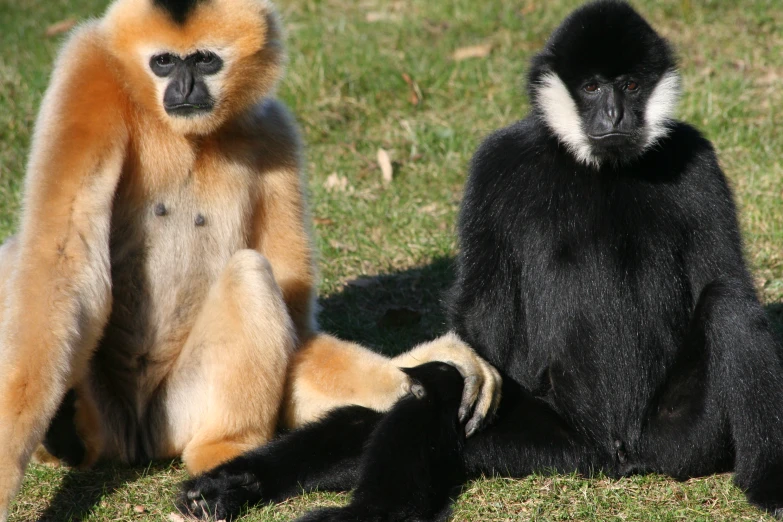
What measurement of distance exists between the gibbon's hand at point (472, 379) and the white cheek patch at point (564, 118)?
953 millimetres

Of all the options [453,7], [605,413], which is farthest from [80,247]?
[453,7]

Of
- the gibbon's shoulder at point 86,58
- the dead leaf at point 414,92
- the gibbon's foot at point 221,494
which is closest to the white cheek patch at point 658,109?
the gibbon's foot at point 221,494

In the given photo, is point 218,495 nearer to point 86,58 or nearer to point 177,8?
point 86,58

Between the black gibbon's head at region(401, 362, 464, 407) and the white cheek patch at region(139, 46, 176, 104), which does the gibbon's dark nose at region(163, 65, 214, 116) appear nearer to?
the white cheek patch at region(139, 46, 176, 104)

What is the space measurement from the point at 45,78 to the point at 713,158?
5969mm

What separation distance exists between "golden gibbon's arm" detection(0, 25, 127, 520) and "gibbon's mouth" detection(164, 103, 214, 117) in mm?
211

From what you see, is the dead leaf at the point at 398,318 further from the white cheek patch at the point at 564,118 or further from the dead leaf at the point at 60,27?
the dead leaf at the point at 60,27

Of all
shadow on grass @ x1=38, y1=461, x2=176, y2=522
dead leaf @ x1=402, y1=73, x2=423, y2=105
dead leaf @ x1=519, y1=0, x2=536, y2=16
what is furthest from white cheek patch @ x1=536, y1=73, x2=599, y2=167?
dead leaf @ x1=519, y1=0, x2=536, y2=16

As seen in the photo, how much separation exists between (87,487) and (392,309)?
2.23 metres

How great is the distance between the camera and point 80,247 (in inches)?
160

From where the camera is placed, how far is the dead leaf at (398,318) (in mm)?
6055

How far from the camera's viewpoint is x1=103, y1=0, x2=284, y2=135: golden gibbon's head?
439 cm

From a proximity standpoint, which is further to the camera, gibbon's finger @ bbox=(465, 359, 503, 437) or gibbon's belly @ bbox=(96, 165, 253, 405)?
gibbon's belly @ bbox=(96, 165, 253, 405)

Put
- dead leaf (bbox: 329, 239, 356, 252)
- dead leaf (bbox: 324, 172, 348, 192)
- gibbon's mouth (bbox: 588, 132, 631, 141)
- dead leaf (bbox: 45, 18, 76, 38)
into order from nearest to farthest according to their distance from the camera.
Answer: gibbon's mouth (bbox: 588, 132, 631, 141), dead leaf (bbox: 329, 239, 356, 252), dead leaf (bbox: 324, 172, 348, 192), dead leaf (bbox: 45, 18, 76, 38)
